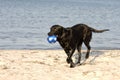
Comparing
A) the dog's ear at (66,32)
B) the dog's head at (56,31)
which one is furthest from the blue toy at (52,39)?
the dog's ear at (66,32)

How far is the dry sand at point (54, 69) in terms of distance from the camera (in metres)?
10.6

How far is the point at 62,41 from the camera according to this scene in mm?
11633

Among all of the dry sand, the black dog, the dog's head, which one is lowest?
the dry sand

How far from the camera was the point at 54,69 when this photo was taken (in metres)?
11.5

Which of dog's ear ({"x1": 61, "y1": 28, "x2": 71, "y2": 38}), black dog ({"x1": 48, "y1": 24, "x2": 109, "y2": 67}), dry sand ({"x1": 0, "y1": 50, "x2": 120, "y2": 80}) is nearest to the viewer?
dry sand ({"x1": 0, "y1": 50, "x2": 120, "y2": 80})

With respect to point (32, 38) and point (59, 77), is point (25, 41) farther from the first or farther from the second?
point (59, 77)

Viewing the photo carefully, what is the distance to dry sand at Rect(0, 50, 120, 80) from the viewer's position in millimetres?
10586

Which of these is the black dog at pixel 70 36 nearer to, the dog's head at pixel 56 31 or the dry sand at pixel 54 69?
the dog's head at pixel 56 31

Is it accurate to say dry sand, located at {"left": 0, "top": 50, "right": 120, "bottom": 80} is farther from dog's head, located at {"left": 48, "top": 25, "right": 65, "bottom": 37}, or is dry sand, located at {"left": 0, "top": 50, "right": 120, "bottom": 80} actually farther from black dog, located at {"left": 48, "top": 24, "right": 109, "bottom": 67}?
dog's head, located at {"left": 48, "top": 25, "right": 65, "bottom": 37}

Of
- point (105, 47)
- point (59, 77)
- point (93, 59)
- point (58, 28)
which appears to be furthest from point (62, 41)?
point (105, 47)

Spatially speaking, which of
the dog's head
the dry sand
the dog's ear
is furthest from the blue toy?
the dry sand

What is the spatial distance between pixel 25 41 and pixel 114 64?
9.64 metres

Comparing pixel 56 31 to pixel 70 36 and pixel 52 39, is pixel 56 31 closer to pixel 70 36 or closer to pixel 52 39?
pixel 52 39

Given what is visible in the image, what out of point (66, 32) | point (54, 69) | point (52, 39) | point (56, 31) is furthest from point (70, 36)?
point (54, 69)
